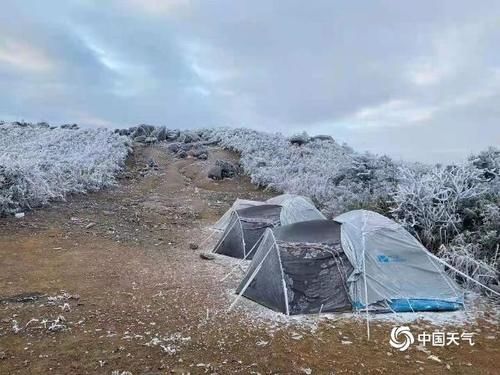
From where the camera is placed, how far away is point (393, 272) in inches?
280

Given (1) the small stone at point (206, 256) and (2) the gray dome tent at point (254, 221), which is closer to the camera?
(1) the small stone at point (206, 256)

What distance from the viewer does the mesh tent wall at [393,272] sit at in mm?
6844

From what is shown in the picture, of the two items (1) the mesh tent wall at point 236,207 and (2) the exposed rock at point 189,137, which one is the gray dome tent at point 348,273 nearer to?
(1) the mesh tent wall at point 236,207

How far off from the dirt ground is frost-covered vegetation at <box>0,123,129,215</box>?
7.20 feet

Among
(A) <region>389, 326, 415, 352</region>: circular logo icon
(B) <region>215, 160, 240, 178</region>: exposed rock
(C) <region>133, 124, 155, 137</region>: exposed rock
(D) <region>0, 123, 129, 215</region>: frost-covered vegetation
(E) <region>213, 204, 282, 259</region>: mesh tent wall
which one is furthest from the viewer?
(C) <region>133, 124, 155, 137</region>: exposed rock

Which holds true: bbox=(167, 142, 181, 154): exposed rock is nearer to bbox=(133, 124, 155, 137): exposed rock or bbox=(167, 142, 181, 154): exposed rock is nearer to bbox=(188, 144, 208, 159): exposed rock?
bbox=(188, 144, 208, 159): exposed rock

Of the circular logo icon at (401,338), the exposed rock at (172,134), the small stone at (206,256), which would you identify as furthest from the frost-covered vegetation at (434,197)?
the exposed rock at (172,134)

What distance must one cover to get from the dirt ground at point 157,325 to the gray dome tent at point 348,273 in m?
0.40

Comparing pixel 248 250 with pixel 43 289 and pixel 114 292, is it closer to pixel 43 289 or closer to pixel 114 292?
pixel 114 292

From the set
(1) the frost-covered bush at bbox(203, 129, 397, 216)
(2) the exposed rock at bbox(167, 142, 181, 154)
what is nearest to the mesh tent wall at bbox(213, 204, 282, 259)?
(1) the frost-covered bush at bbox(203, 129, 397, 216)

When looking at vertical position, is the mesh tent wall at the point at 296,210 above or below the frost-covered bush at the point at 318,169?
below

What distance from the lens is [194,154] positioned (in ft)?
82.0

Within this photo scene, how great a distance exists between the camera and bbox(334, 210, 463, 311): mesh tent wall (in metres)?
6.84

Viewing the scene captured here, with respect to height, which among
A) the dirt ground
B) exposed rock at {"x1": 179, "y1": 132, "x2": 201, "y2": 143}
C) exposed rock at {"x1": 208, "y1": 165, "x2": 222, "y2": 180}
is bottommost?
the dirt ground
